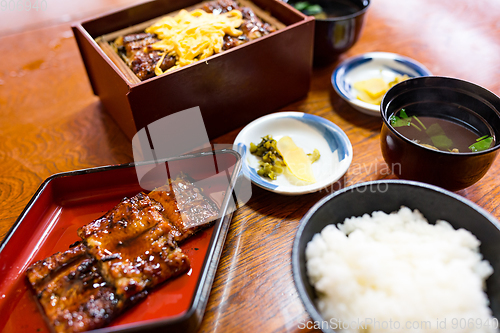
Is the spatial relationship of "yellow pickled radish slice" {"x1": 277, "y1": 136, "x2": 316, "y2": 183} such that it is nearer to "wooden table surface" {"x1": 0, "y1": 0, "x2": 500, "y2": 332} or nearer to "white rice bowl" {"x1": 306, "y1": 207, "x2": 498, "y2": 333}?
"wooden table surface" {"x1": 0, "y1": 0, "x2": 500, "y2": 332}

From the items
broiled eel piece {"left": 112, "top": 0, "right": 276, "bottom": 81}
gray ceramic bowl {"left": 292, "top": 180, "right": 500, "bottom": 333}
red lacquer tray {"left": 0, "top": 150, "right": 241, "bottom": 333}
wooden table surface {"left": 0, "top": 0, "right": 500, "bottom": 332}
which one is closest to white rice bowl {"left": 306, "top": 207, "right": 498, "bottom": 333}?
gray ceramic bowl {"left": 292, "top": 180, "right": 500, "bottom": 333}

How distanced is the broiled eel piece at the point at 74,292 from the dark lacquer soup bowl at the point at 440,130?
93 cm

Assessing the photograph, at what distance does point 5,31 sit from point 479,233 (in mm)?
2733

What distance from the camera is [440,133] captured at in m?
1.29

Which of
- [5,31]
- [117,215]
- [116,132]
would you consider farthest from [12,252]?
[5,31]

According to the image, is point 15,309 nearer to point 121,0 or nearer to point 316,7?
point 316,7

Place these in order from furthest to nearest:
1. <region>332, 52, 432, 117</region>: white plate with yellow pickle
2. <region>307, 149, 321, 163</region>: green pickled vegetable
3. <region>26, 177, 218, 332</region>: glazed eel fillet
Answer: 1. <region>332, 52, 432, 117</region>: white plate with yellow pickle
2. <region>307, 149, 321, 163</region>: green pickled vegetable
3. <region>26, 177, 218, 332</region>: glazed eel fillet

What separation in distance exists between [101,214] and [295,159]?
74 cm

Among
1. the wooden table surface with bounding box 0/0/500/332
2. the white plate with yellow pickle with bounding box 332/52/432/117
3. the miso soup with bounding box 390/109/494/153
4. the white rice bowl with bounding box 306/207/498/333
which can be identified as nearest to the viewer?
the white rice bowl with bounding box 306/207/498/333

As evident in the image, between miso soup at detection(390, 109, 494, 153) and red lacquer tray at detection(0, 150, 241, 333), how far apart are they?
618mm

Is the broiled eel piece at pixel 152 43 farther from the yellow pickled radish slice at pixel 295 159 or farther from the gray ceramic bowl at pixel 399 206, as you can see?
the gray ceramic bowl at pixel 399 206

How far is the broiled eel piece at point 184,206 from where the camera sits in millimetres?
1161

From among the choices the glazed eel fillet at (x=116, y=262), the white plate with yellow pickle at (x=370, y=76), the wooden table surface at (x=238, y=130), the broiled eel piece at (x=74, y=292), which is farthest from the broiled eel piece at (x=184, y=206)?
the white plate with yellow pickle at (x=370, y=76)

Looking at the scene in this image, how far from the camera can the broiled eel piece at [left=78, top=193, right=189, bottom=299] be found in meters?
1.02
